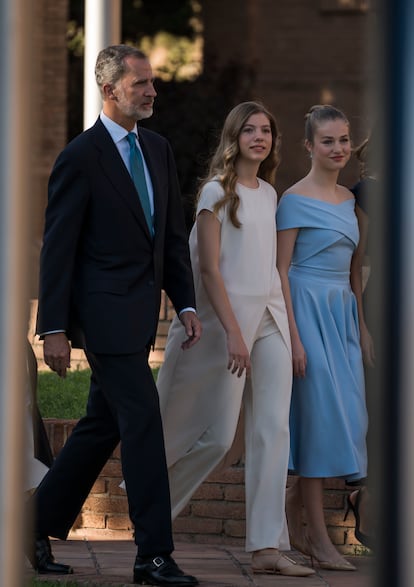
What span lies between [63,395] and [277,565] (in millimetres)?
2129

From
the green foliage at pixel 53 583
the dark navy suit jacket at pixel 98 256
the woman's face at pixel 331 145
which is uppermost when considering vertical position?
the woman's face at pixel 331 145

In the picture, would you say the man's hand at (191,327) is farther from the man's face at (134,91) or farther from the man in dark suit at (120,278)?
the man's face at (134,91)

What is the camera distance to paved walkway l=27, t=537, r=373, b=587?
4.69 metres

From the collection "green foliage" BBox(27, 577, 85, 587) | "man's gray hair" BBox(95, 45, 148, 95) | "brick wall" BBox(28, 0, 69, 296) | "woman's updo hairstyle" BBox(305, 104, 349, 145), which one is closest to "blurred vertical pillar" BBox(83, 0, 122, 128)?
"woman's updo hairstyle" BBox(305, 104, 349, 145)

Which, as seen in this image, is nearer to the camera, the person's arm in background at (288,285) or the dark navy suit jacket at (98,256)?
the dark navy suit jacket at (98,256)

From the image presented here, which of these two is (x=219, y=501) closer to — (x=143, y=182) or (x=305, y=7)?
(x=143, y=182)

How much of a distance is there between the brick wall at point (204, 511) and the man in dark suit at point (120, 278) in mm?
1291

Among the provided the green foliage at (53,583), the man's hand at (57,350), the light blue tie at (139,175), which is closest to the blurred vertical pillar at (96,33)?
the light blue tie at (139,175)

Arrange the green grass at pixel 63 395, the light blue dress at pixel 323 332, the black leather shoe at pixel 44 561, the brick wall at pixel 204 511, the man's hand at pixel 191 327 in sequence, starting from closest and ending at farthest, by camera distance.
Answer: the man's hand at pixel 191 327 < the black leather shoe at pixel 44 561 < the light blue dress at pixel 323 332 < the brick wall at pixel 204 511 < the green grass at pixel 63 395

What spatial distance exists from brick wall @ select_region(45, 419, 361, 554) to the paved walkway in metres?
0.07

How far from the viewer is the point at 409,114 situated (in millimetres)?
1135

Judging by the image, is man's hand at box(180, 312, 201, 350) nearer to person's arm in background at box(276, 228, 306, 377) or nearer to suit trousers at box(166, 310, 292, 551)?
suit trousers at box(166, 310, 292, 551)

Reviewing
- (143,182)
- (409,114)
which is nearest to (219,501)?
(143,182)

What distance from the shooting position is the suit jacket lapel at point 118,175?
442 centimetres
